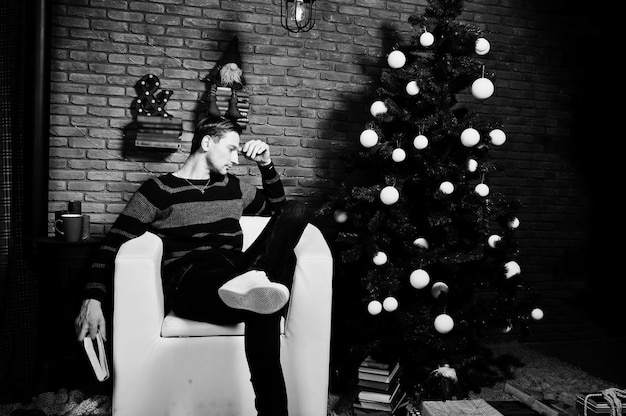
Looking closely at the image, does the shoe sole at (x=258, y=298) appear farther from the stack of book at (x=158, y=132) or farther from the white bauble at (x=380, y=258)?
the stack of book at (x=158, y=132)

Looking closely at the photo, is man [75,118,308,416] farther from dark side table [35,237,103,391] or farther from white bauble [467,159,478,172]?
white bauble [467,159,478,172]

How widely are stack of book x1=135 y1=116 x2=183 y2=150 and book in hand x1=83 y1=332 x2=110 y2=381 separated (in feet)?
4.01

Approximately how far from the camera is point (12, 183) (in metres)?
2.71

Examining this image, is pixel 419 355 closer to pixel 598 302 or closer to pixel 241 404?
pixel 241 404

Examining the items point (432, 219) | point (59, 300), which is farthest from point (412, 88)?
point (59, 300)

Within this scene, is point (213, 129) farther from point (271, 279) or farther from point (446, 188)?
point (446, 188)

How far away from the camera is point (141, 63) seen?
9.81 feet

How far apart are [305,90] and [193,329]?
1731 mm

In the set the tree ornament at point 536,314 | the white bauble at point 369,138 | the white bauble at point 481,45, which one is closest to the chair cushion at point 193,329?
the white bauble at point 369,138

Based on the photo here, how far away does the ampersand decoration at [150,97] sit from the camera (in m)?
2.96

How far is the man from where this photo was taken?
6.01 ft

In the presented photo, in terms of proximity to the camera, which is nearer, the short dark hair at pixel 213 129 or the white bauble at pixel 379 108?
the short dark hair at pixel 213 129

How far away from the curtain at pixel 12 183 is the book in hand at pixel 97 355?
0.88m

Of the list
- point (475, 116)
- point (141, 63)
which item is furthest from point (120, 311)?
point (475, 116)
